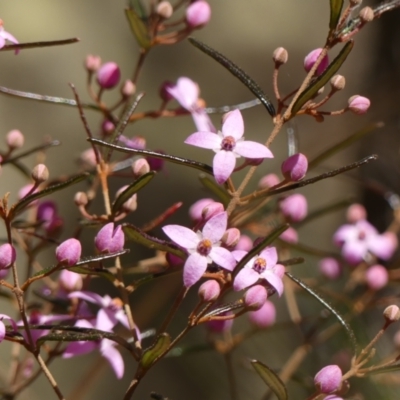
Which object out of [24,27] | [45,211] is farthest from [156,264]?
[24,27]

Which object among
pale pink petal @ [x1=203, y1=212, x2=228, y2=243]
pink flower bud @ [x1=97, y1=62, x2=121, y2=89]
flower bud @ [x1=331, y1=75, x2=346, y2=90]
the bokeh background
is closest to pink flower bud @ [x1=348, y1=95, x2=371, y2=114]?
flower bud @ [x1=331, y1=75, x2=346, y2=90]

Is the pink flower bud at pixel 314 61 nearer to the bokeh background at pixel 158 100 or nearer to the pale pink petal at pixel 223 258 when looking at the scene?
the pale pink petal at pixel 223 258

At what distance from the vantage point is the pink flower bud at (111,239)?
0.34 metres

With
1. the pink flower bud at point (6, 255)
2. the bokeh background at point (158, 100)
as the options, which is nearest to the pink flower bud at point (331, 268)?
the bokeh background at point (158, 100)

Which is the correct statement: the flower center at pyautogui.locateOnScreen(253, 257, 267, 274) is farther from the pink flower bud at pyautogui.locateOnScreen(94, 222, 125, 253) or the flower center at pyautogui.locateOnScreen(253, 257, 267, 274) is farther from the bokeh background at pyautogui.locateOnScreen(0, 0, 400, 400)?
the bokeh background at pyautogui.locateOnScreen(0, 0, 400, 400)

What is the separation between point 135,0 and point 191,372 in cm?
65

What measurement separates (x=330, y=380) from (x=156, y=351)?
108mm

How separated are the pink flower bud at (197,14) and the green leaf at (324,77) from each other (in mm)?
203

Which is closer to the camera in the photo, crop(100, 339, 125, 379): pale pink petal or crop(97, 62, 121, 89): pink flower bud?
crop(100, 339, 125, 379): pale pink petal

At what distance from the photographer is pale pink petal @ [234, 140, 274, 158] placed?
0.32m

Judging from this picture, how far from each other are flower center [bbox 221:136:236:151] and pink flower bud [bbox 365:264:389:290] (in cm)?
33

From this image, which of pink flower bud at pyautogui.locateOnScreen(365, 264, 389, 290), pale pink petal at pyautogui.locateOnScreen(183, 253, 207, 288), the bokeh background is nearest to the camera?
pale pink petal at pyautogui.locateOnScreen(183, 253, 207, 288)

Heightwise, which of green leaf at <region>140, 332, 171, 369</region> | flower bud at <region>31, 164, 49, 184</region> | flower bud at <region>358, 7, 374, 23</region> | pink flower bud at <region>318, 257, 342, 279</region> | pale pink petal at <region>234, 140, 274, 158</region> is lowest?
pink flower bud at <region>318, 257, 342, 279</region>

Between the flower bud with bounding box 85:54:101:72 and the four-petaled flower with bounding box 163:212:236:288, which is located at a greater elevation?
the flower bud with bounding box 85:54:101:72
